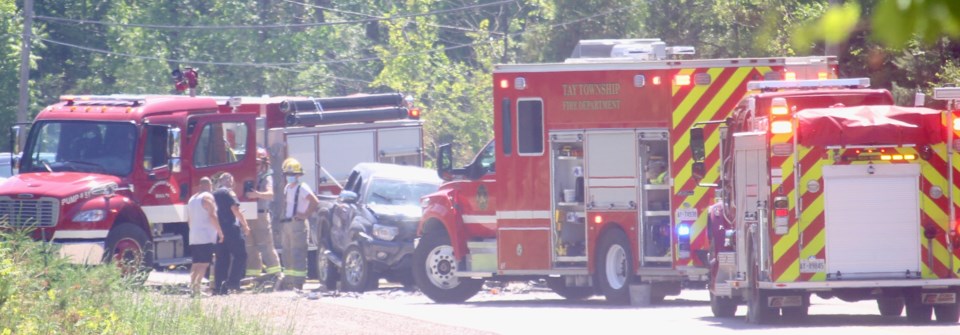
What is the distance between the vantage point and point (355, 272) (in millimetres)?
18062

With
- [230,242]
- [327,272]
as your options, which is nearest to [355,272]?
[327,272]

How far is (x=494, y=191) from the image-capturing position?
16703 millimetres

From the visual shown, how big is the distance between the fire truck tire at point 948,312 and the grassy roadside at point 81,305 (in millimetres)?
6018

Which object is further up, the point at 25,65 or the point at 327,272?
the point at 25,65

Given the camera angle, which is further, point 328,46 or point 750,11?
point 328,46

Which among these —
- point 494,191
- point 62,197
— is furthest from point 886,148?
point 62,197

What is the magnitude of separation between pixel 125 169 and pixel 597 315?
6997mm

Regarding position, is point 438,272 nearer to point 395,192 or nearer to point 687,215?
point 395,192

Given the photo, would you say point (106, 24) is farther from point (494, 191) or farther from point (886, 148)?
point (886, 148)

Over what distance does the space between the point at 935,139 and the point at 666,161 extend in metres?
4.08

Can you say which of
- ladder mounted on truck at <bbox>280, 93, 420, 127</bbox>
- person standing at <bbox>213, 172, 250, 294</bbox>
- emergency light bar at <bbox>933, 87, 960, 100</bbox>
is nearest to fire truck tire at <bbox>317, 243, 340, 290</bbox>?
person standing at <bbox>213, 172, 250, 294</bbox>

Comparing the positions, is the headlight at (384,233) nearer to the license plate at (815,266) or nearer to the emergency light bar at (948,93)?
the license plate at (815,266)

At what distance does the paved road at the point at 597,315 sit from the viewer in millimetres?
12195

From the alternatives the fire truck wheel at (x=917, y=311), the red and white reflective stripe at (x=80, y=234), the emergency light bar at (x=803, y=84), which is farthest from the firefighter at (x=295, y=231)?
the fire truck wheel at (x=917, y=311)
